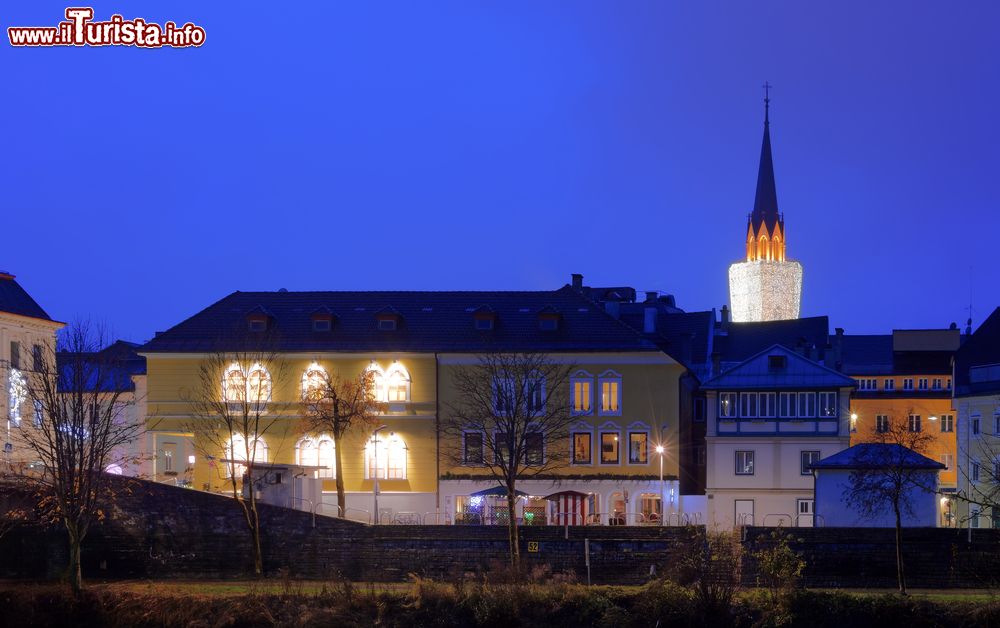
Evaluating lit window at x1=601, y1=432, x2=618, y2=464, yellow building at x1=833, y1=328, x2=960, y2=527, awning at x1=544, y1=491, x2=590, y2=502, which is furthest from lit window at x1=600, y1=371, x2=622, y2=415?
yellow building at x1=833, y1=328, x2=960, y2=527

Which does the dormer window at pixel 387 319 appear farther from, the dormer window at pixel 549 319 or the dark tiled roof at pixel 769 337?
the dark tiled roof at pixel 769 337

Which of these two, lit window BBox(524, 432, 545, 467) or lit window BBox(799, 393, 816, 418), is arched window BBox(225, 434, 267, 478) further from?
lit window BBox(799, 393, 816, 418)

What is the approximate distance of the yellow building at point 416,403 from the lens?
63.2 metres

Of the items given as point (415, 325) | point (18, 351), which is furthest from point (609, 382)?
point (18, 351)

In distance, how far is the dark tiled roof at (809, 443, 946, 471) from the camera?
5187 centimetres

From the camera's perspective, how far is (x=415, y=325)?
217 ft

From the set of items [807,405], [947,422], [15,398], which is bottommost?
[947,422]

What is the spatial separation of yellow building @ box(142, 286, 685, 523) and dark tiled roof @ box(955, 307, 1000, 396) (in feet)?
46.5

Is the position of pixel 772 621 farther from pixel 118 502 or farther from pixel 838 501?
pixel 118 502

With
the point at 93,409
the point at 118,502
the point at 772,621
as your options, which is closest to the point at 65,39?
the point at 93,409

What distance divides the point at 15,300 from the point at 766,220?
12536cm

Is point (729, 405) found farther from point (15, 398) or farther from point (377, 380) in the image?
point (15, 398)

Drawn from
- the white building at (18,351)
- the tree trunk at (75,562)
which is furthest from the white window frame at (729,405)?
the tree trunk at (75,562)

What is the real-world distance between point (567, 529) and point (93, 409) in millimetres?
17470
